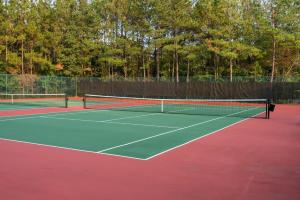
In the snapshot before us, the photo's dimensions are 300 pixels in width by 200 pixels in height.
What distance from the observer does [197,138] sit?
10.7m

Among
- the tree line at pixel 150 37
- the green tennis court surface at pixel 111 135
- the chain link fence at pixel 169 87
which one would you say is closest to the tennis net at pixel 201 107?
the chain link fence at pixel 169 87

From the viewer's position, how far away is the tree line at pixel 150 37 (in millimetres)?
35750

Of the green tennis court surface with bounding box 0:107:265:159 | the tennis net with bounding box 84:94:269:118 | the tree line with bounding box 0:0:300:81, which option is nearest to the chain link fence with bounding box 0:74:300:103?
the tennis net with bounding box 84:94:269:118

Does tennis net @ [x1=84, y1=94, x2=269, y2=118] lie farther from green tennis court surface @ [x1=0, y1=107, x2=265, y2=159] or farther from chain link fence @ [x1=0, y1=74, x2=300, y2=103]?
green tennis court surface @ [x1=0, y1=107, x2=265, y2=159]

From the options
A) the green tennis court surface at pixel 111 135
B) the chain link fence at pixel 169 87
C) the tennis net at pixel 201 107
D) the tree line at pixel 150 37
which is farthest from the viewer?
the tree line at pixel 150 37

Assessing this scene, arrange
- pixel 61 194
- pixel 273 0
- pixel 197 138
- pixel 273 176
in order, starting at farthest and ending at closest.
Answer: pixel 273 0
pixel 197 138
pixel 273 176
pixel 61 194

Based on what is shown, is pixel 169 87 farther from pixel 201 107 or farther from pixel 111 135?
pixel 111 135

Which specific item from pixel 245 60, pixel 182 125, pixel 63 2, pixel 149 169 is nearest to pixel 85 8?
pixel 63 2

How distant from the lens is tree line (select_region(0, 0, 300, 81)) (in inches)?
1407

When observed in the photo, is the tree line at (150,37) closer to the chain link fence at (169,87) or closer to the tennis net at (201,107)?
the chain link fence at (169,87)

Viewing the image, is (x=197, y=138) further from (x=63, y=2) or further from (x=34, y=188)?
(x=63, y=2)

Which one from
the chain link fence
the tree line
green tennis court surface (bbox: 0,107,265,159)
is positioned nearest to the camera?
green tennis court surface (bbox: 0,107,265,159)

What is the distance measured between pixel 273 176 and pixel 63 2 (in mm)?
43402

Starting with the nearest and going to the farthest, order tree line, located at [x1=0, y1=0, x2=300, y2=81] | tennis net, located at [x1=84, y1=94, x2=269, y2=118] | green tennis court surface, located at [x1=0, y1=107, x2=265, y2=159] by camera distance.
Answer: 1. green tennis court surface, located at [x1=0, y1=107, x2=265, y2=159]
2. tennis net, located at [x1=84, y1=94, x2=269, y2=118]
3. tree line, located at [x1=0, y1=0, x2=300, y2=81]
